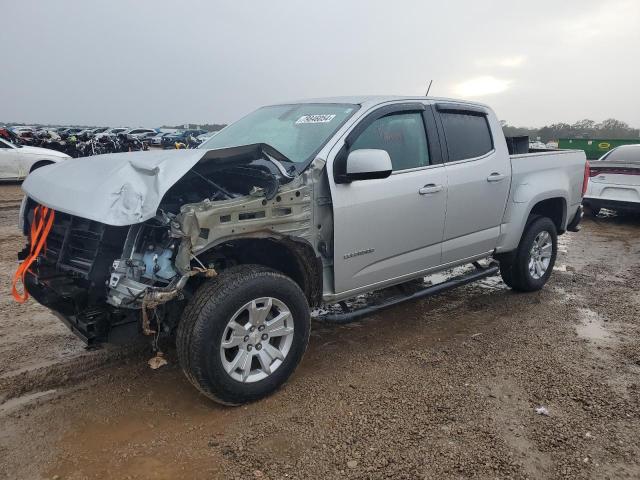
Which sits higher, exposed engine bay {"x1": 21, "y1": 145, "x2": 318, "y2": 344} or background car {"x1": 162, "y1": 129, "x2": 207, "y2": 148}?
exposed engine bay {"x1": 21, "y1": 145, "x2": 318, "y2": 344}

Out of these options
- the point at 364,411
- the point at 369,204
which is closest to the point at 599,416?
the point at 364,411

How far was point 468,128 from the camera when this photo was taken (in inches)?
184

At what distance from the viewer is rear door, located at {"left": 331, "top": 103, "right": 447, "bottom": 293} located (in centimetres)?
356

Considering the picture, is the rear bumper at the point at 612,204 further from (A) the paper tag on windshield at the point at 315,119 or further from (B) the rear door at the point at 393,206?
(A) the paper tag on windshield at the point at 315,119

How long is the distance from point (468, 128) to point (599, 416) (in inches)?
103

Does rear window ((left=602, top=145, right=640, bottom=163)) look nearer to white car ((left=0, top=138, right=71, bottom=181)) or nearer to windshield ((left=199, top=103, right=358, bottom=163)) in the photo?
windshield ((left=199, top=103, right=358, bottom=163))

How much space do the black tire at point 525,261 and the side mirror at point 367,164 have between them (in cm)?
258

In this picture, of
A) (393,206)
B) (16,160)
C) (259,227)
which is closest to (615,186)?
(393,206)

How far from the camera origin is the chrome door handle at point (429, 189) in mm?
3986

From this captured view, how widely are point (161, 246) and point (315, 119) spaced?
5.20 feet

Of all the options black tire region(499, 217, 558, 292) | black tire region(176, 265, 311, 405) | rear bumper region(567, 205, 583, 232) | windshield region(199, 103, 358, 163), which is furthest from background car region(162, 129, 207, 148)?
black tire region(176, 265, 311, 405)

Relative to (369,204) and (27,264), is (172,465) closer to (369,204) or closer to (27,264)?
(27,264)

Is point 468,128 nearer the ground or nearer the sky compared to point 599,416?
nearer the sky

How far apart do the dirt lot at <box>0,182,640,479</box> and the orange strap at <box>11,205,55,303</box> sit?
2.58 feet
